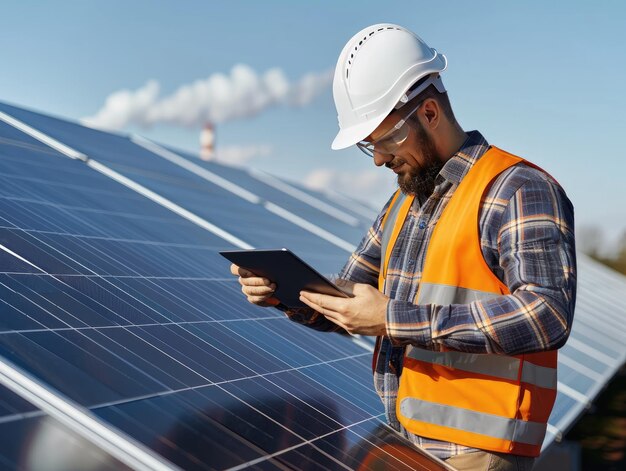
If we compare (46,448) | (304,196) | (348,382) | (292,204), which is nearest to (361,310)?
(46,448)

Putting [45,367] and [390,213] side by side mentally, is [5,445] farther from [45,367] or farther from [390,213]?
[390,213]

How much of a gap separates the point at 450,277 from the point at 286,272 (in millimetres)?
598

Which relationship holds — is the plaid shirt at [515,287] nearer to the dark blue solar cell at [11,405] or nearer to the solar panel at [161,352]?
the solar panel at [161,352]

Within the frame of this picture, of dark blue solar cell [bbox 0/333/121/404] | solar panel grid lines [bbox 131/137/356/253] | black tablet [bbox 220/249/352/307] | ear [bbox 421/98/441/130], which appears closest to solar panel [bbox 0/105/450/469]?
dark blue solar cell [bbox 0/333/121/404]

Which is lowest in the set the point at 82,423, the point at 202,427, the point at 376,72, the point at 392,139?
the point at 202,427

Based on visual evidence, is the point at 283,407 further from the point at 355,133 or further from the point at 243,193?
the point at 243,193

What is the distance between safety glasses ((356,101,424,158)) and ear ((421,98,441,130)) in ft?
0.11

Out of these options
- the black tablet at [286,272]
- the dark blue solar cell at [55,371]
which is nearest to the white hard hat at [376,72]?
the black tablet at [286,272]

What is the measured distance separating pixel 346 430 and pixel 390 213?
3.05 ft

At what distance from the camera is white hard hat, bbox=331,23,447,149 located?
3.39 meters

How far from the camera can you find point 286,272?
3279 mm

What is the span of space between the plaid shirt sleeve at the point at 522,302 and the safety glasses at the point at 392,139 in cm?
50

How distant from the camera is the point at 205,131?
98.8 feet

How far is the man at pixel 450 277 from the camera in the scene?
9.77ft
